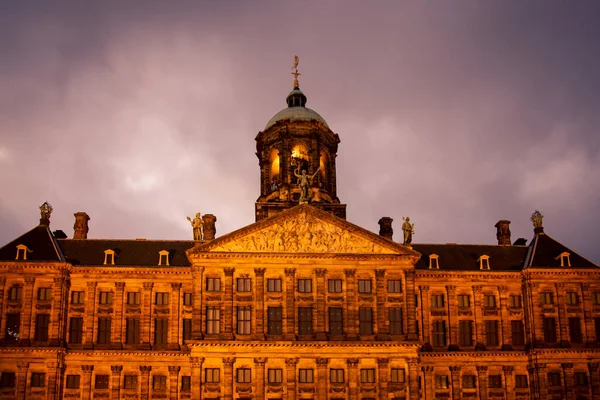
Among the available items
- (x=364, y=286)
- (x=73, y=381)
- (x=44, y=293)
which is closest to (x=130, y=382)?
(x=73, y=381)

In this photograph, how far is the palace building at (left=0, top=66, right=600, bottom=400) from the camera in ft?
187

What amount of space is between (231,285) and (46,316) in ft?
49.7

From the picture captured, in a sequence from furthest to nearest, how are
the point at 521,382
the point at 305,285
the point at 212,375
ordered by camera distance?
1. the point at 521,382
2. the point at 305,285
3. the point at 212,375

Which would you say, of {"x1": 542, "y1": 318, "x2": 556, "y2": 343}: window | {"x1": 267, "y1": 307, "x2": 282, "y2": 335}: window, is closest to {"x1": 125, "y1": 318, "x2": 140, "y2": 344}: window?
{"x1": 267, "y1": 307, "x2": 282, "y2": 335}: window

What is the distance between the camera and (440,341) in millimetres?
63062

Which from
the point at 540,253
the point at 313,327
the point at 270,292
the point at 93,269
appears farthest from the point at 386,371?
the point at 93,269

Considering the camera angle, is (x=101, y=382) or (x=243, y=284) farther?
(x=101, y=382)

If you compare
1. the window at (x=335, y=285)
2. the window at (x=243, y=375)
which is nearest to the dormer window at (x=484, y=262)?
the window at (x=335, y=285)

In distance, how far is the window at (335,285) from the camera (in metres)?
59.0

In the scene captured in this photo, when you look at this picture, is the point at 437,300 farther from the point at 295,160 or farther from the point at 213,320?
the point at 213,320

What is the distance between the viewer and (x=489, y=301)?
64250 millimetres

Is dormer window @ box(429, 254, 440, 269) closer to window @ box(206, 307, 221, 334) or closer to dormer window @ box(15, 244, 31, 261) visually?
window @ box(206, 307, 221, 334)

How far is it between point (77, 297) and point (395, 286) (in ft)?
84.5

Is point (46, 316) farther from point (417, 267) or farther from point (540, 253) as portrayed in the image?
point (540, 253)
